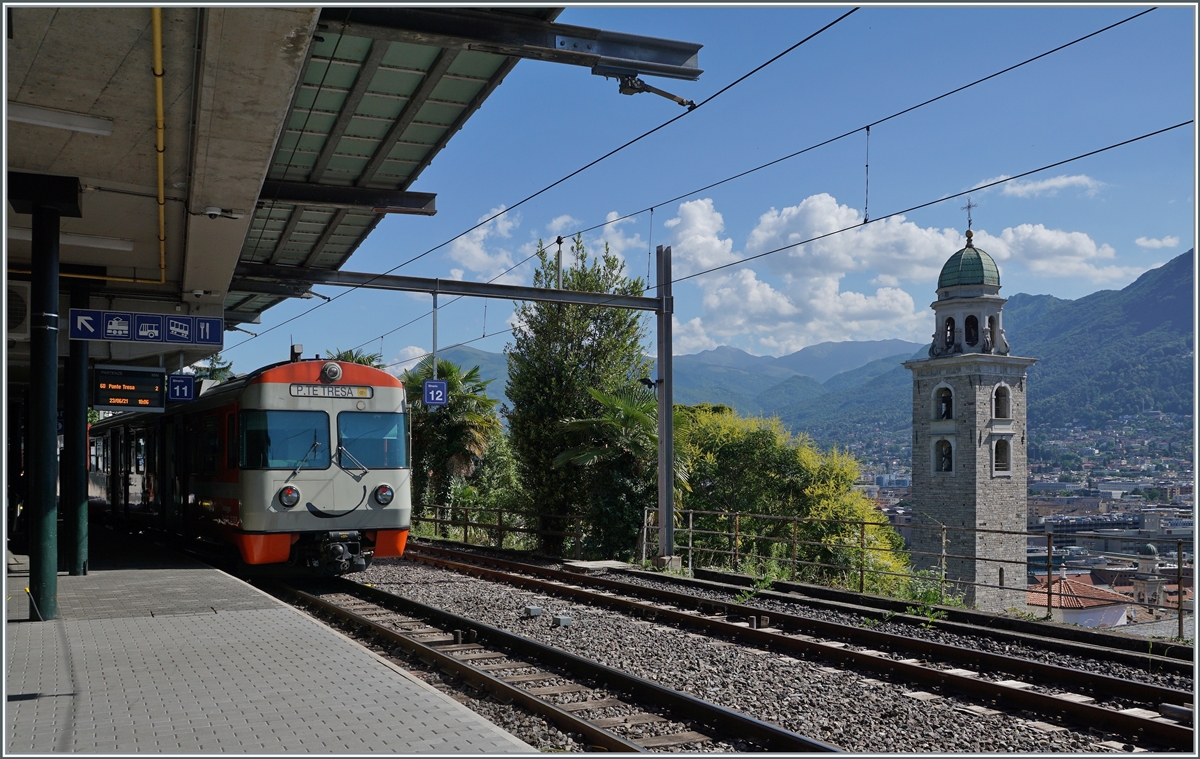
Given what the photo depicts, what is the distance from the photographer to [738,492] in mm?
38469

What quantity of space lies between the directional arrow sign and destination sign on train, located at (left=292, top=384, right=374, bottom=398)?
8.98ft

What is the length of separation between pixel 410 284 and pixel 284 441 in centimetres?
428

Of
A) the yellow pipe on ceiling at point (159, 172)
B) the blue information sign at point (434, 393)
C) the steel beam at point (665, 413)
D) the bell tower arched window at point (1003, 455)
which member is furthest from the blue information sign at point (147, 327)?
the bell tower arched window at point (1003, 455)

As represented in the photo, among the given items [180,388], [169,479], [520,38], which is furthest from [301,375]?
[520,38]

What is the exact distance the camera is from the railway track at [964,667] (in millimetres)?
6680

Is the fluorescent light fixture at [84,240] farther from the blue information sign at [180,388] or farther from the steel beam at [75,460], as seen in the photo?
the blue information sign at [180,388]

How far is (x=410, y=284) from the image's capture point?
53.5ft

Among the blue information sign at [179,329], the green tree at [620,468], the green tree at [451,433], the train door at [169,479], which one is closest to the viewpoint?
the blue information sign at [179,329]

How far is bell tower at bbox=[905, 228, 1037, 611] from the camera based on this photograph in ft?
219

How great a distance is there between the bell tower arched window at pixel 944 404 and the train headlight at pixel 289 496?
205ft

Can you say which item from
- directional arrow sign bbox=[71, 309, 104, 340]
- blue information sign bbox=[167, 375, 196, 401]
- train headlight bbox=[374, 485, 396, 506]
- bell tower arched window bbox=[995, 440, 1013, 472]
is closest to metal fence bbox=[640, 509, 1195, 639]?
train headlight bbox=[374, 485, 396, 506]

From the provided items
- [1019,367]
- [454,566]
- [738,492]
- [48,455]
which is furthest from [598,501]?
[1019,367]

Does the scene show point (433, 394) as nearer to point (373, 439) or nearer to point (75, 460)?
point (373, 439)

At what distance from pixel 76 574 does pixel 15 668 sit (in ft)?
21.3
